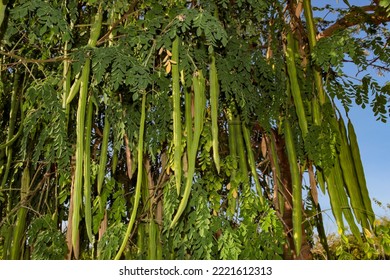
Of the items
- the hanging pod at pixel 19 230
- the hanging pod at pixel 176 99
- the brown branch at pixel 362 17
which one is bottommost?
the hanging pod at pixel 19 230

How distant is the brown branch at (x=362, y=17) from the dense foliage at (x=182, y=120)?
0.14 metres

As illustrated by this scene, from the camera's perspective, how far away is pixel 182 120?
243cm

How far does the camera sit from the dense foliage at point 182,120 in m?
1.90

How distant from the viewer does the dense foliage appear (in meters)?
1.90

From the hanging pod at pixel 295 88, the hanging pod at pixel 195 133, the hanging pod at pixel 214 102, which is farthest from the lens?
the hanging pod at pixel 295 88

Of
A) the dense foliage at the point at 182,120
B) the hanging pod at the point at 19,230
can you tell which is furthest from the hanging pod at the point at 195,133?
the hanging pod at the point at 19,230

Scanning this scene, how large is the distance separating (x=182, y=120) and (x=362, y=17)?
1227 mm

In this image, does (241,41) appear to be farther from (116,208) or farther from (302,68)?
(116,208)

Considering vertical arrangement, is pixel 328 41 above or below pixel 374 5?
below

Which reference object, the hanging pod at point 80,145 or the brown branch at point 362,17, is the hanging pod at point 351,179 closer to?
the brown branch at point 362,17

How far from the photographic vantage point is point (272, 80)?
95.7 inches

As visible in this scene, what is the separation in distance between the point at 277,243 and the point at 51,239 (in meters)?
1.00

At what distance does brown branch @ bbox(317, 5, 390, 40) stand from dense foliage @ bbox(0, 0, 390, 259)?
14cm
